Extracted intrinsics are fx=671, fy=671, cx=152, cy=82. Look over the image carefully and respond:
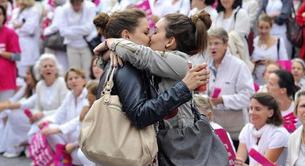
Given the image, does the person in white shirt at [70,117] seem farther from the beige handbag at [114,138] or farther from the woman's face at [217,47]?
the beige handbag at [114,138]

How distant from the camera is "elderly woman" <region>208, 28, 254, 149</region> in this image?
20.3ft

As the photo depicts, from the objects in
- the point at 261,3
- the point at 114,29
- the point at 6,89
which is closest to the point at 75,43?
the point at 6,89

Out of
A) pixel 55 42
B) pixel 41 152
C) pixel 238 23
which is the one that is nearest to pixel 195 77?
pixel 41 152

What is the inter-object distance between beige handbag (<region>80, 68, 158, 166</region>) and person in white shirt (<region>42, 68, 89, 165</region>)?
13.3 feet

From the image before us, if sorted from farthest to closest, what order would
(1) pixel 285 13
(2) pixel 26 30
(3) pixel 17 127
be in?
(2) pixel 26 30, (1) pixel 285 13, (3) pixel 17 127

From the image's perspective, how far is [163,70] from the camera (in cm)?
319

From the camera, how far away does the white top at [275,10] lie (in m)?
9.09

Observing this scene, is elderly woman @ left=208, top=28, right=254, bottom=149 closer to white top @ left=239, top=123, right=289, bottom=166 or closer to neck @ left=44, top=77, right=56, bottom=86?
white top @ left=239, top=123, right=289, bottom=166

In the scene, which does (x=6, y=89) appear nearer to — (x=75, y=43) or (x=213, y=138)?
(x=75, y=43)

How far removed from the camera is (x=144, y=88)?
3213mm

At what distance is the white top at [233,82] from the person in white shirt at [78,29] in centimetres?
376

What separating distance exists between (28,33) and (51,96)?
284 centimetres

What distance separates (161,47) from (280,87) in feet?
9.97

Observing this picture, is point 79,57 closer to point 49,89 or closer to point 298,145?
point 49,89
